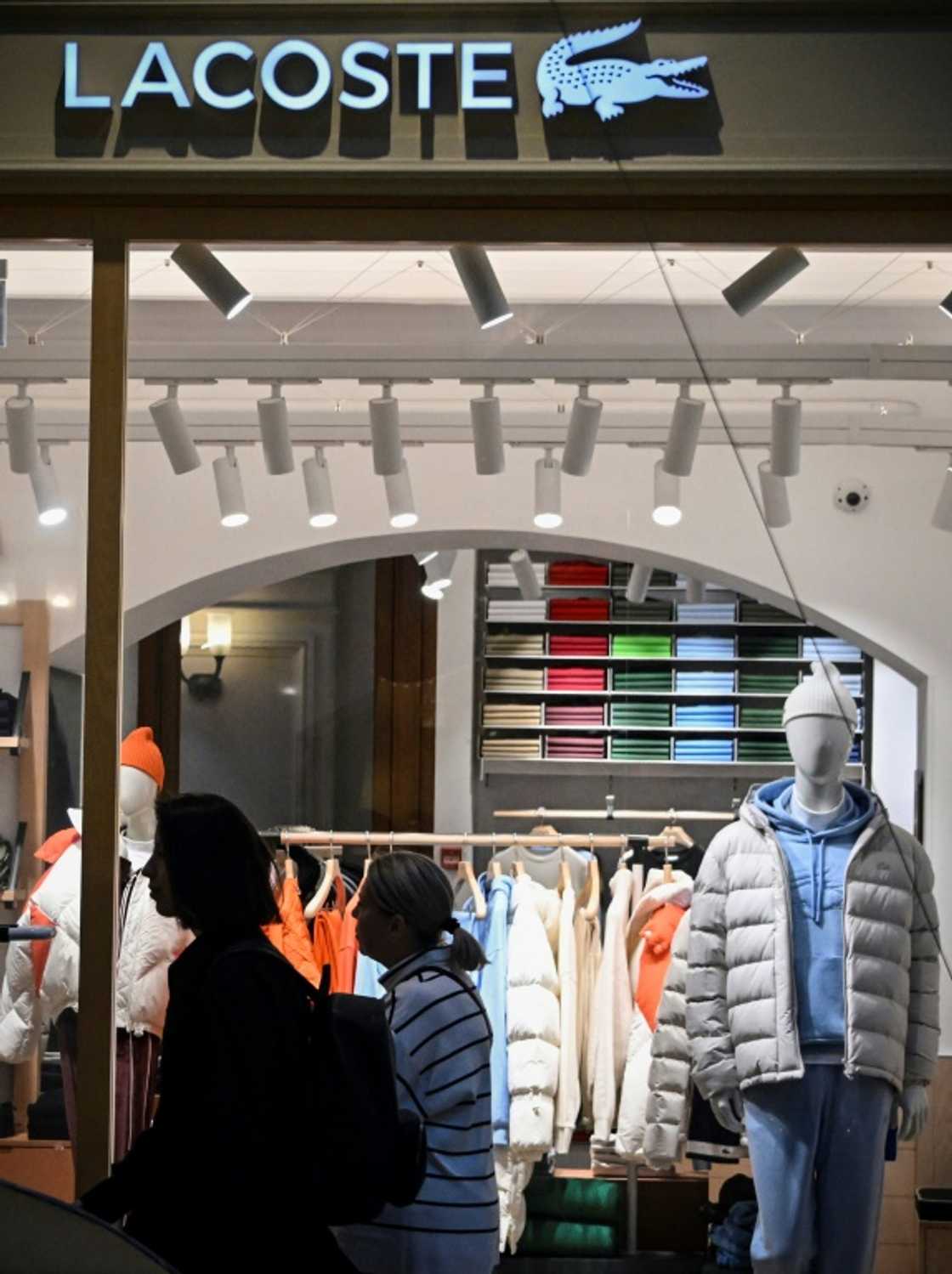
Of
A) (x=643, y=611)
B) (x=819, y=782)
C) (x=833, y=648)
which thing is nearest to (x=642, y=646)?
(x=643, y=611)

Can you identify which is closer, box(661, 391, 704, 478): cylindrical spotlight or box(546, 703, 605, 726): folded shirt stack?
box(661, 391, 704, 478): cylindrical spotlight

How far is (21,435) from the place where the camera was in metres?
3.10

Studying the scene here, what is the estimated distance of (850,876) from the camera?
276 centimetres

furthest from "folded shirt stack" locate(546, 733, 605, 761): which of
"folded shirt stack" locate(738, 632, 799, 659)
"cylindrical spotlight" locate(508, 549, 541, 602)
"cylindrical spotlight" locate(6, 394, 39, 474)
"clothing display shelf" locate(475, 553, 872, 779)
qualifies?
"cylindrical spotlight" locate(6, 394, 39, 474)

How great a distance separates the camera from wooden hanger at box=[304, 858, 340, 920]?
298 centimetres

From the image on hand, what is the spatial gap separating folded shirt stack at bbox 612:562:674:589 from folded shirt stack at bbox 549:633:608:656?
0.17 meters

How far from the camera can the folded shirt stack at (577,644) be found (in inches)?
144

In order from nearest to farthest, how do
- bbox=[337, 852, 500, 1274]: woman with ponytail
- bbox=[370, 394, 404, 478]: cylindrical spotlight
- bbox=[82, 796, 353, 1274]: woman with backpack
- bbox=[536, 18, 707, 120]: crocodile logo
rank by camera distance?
bbox=[82, 796, 353, 1274]: woman with backpack < bbox=[337, 852, 500, 1274]: woman with ponytail < bbox=[536, 18, 707, 120]: crocodile logo < bbox=[370, 394, 404, 478]: cylindrical spotlight

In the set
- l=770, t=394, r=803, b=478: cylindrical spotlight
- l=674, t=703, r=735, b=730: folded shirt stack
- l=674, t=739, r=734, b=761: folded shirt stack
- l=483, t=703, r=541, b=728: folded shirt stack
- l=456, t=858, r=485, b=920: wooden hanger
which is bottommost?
l=456, t=858, r=485, b=920: wooden hanger

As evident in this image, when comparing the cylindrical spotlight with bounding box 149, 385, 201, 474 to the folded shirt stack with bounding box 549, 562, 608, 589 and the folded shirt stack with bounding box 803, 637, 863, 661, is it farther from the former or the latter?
the folded shirt stack with bounding box 803, 637, 863, 661

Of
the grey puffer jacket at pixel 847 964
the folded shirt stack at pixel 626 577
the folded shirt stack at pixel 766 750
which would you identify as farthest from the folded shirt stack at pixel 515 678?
the grey puffer jacket at pixel 847 964

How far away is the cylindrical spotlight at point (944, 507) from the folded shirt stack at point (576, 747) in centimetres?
96

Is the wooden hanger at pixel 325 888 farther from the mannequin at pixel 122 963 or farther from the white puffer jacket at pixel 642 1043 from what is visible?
the white puffer jacket at pixel 642 1043

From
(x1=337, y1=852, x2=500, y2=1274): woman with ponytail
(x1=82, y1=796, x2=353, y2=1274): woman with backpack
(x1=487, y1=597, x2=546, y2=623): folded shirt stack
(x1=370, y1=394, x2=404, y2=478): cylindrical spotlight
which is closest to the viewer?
(x1=82, y1=796, x2=353, y2=1274): woman with backpack
